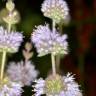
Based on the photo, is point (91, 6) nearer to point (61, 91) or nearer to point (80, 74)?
point (80, 74)

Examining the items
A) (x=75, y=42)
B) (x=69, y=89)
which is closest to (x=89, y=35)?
(x=75, y=42)

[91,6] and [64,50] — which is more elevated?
[91,6]

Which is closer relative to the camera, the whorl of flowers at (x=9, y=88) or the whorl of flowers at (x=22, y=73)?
the whorl of flowers at (x=9, y=88)

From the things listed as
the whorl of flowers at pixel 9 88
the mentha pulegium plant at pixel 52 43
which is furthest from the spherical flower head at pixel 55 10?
the whorl of flowers at pixel 9 88

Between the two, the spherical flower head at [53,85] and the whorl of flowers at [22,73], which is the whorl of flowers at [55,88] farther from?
the whorl of flowers at [22,73]

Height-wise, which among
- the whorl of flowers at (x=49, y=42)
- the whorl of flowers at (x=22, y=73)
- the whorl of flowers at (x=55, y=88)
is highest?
the whorl of flowers at (x=22, y=73)

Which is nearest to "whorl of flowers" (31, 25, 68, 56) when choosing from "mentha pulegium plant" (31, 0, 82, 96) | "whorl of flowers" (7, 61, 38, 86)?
"mentha pulegium plant" (31, 0, 82, 96)

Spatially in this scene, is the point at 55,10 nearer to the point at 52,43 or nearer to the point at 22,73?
the point at 52,43
